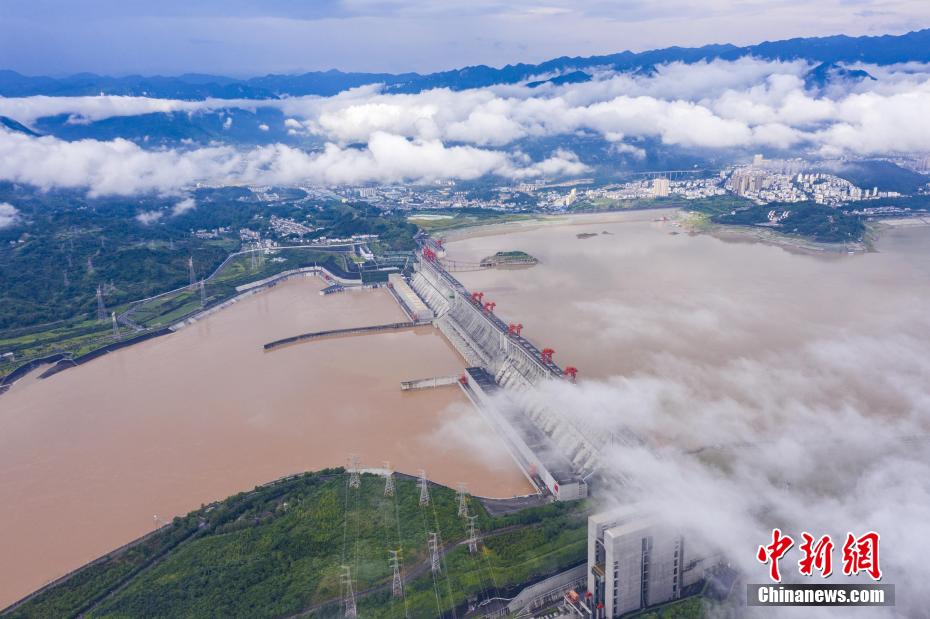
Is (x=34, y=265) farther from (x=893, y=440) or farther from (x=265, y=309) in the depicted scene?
(x=893, y=440)

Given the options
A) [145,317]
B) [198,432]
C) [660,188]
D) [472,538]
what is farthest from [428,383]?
[660,188]

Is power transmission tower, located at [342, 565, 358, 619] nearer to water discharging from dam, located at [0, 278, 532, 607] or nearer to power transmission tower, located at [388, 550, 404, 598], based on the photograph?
A: power transmission tower, located at [388, 550, 404, 598]

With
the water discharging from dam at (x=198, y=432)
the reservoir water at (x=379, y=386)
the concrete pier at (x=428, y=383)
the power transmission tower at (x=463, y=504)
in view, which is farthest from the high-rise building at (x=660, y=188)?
A: the power transmission tower at (x=463, y=504)

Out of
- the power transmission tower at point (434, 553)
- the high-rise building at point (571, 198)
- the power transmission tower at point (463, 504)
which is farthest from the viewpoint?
the high-rise building at point (571, 198)

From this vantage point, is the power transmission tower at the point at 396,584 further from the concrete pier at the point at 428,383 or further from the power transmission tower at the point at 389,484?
the concrete pier at the point at 428,383

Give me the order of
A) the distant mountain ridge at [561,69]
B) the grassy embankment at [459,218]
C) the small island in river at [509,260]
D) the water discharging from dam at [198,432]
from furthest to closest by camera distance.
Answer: the distant mountain ridge at [561,69] < the grassy embankment at [459,218] < the small island in river at [509,260] < the water discharging from dam at [198,432]

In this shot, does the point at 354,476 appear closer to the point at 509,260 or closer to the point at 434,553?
the point at 434,553

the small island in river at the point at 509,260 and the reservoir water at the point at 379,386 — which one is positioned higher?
the reservoir water at the point at 379,386
